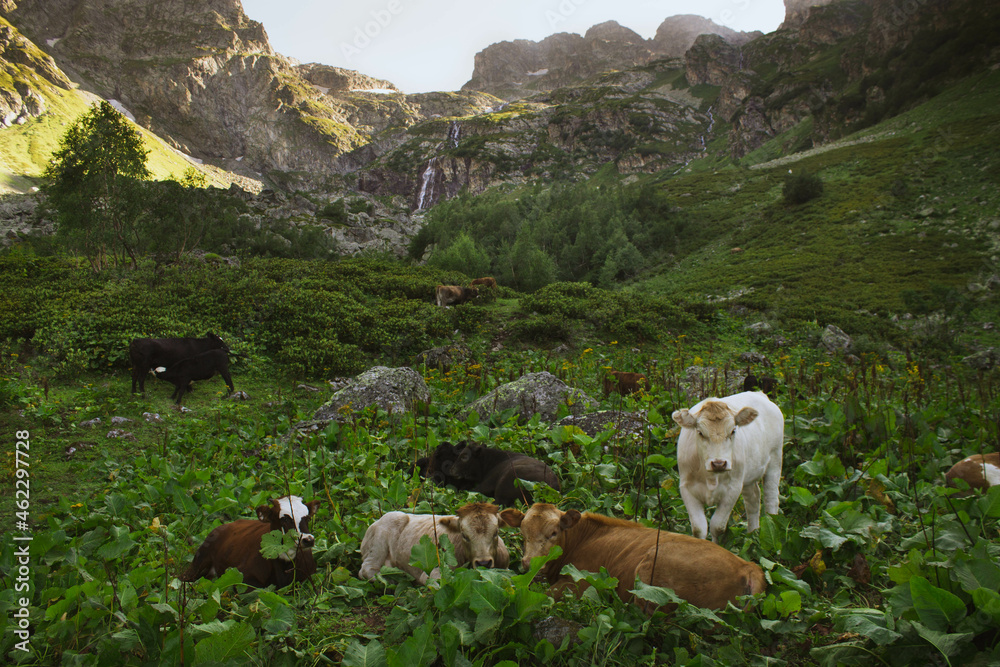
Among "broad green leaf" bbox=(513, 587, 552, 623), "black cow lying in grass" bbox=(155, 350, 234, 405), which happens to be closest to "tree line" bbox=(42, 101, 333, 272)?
"black cow lying in grass" bbox=(155, 350, 234, 405)

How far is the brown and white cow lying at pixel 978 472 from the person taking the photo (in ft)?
13.5

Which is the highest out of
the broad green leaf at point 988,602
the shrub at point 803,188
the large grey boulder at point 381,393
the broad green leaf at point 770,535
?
the shrub at point 803,188

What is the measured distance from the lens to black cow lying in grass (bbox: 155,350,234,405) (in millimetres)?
9469

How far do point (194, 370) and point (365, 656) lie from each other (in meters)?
9.19

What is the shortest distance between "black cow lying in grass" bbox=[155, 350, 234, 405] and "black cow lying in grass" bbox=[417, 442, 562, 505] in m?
5.97

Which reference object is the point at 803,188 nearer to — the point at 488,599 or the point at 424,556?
the point at 424,556

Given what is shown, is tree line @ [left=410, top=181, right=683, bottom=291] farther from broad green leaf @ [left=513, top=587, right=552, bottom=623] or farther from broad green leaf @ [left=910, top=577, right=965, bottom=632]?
broad green leaf @ [left=910, top=577, right=965, bottom=632]

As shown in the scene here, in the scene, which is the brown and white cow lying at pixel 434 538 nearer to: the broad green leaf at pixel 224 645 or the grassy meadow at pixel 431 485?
the grassy meadow at pixel 431 485

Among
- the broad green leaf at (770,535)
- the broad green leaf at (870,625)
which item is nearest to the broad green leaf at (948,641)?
the broad green leaf at (870,625)

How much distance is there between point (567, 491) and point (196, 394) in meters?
8.32

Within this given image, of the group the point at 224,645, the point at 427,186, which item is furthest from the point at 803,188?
the point at 427,186

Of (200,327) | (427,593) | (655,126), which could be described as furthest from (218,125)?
(427,593)

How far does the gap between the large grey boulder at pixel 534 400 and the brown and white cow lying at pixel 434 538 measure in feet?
11.4

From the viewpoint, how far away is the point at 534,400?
25.4ft
